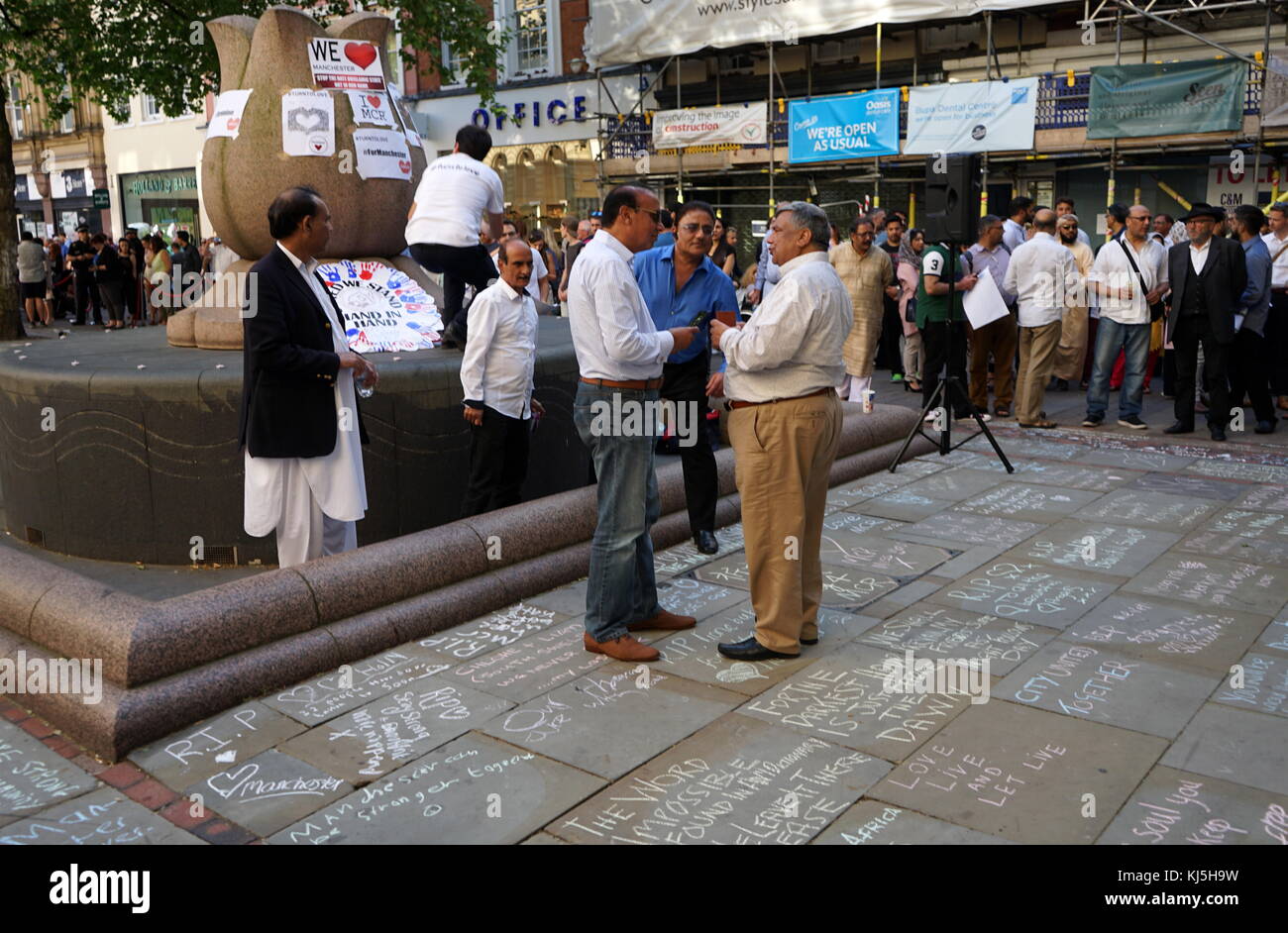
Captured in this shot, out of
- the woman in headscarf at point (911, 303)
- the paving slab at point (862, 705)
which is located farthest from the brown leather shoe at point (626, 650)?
the woman in headscarf at point (911, 303)

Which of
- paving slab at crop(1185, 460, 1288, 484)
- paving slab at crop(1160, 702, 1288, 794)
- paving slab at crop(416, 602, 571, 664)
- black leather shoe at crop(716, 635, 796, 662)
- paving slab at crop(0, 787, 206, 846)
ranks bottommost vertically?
paving slab at crop(0, 787, 206, 846)

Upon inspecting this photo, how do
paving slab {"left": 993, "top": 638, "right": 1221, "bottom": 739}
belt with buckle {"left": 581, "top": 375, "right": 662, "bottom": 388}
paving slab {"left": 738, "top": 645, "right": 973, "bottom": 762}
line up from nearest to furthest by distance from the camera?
paving slab {"left": 738, "top": 645, "right": 973, "bottom": 762}, paving slab {"left": 993, "top": 638, "right": 1221, "bottom": 739}, belt with buckle {"left": 581, "top": 375, "right": 662, "bottom": 388}

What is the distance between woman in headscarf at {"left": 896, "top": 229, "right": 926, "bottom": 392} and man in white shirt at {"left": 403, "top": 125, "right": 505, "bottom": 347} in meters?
5.17

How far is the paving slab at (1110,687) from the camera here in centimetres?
447

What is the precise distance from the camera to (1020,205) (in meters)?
12.7

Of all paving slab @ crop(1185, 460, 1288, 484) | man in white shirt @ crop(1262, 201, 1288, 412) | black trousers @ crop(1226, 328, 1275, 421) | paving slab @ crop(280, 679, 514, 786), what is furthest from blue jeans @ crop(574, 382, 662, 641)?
man in white shirt @ crop(1262, 201, 1288, 412)

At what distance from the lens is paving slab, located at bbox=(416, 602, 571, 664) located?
533 centimetres

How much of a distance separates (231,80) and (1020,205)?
8.30 meters

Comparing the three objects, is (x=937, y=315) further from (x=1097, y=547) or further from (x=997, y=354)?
(x=1097, y=547)

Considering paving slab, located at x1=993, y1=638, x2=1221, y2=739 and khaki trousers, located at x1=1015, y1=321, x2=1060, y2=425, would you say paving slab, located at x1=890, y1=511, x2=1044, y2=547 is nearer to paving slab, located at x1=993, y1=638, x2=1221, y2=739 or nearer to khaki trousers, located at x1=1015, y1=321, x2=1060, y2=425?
paving slab, located at x1=993, y1=638, x2=1221, y2=739

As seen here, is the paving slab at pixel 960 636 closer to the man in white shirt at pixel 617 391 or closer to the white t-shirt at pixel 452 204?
the man in white shirt at pixel 617 391

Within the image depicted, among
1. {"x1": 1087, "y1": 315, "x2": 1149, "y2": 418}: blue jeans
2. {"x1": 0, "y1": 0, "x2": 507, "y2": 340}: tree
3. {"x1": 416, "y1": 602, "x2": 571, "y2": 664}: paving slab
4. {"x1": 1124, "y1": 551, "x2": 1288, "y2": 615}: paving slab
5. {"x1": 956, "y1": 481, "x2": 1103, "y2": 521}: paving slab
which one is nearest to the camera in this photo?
{"x1": 416, "y1": 602, "x2": 571, "y2": 664}: paving slab

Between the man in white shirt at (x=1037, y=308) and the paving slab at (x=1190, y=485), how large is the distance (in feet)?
6.84
